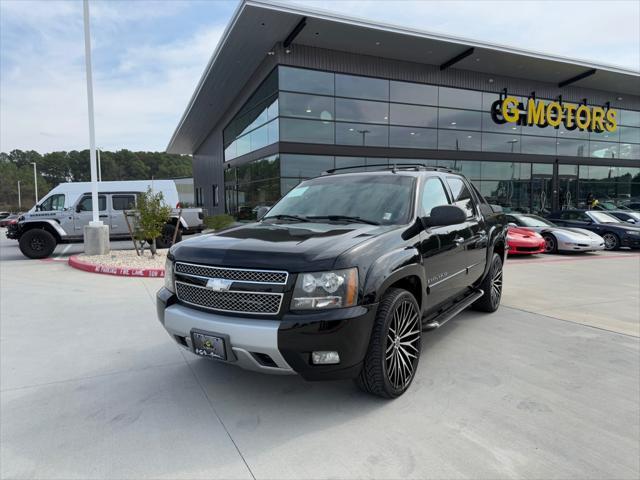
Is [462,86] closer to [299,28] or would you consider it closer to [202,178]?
[299,28]

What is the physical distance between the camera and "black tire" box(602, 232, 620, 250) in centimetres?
1356

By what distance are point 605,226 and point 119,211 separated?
634 inches

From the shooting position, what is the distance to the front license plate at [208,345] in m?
2.69

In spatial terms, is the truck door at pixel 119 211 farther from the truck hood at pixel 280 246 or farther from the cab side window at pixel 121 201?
the truck hood at pixel 280 246

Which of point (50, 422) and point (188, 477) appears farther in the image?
point (50, 422)

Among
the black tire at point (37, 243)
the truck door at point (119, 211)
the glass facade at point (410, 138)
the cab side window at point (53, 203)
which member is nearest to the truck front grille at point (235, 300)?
the black tire at point (37, 243)

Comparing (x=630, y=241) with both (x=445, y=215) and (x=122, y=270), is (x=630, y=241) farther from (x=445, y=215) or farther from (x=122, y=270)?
(x=122, y=270)

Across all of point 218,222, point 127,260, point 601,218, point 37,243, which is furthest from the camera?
point 218,222

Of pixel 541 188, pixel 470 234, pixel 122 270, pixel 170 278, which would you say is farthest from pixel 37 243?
pixel 541 188

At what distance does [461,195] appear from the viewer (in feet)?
16.0

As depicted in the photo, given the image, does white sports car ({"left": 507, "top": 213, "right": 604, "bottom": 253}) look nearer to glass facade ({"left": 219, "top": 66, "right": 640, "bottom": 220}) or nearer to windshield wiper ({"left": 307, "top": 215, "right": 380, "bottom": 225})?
glass facade ({"left": 219, "top": 66, "right": 640, "bottom": 220})

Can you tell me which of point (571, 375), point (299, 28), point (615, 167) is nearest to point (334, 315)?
point (571, 375)

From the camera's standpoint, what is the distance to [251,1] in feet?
42.4

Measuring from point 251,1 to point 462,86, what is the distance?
12259mm
